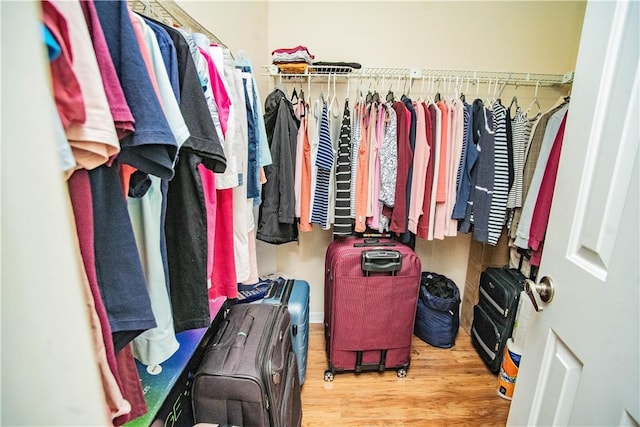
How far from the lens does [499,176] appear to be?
4.71 ft

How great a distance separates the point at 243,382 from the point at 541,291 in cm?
88

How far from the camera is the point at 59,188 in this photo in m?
0.25

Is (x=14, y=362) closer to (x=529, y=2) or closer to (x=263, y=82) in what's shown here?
(x=263, y=82)

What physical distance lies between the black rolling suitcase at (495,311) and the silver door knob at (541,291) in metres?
1.04

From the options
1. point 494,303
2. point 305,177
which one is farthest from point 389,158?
point 494,303

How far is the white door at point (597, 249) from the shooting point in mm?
432

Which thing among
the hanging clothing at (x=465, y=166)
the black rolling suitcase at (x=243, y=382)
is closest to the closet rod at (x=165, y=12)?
the black rolling suitcase at (x=243, y=382)

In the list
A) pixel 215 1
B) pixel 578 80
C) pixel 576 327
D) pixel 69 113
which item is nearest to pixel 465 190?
pixel 578 80

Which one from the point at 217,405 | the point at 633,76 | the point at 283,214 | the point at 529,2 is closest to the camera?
the point at 633,76

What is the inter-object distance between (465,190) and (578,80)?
3.01ft

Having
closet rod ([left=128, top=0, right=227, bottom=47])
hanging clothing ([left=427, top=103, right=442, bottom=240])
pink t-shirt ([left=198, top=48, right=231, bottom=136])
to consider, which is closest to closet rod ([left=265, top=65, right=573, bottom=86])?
hanging clothing ([left=427, top=103, right=442, bottom=240])

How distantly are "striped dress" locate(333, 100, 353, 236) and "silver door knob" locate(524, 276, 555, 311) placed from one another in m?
0.88

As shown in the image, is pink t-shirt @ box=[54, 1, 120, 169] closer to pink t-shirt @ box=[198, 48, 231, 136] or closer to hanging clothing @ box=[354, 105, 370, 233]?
pink t-shirt @ box=[198, 48, 231, 136]

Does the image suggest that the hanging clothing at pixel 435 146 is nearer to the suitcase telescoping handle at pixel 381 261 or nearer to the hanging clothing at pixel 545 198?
the suitcase telescoping handle at pixel 381 261
